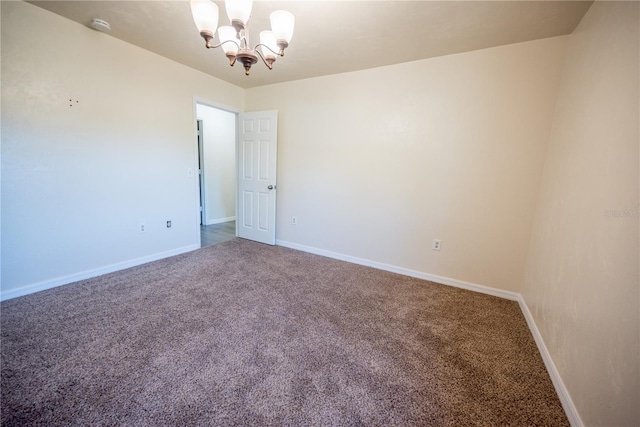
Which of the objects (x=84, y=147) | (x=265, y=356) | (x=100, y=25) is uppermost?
(x=100, y=25)

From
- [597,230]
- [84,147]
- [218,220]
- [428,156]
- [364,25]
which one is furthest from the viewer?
[218,220]

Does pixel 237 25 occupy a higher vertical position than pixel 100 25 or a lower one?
lower

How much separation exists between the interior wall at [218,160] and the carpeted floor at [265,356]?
2670mm

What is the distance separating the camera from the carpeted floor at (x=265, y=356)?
4.29 feet

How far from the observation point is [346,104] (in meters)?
3.22

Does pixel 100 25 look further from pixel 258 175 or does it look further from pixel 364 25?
pixel 364 25

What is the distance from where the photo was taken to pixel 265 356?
169cm

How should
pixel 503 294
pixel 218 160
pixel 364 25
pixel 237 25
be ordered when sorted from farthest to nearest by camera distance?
pixel 218 160 → pixel 503 294 → pixel 364 25 → pixel 237 25

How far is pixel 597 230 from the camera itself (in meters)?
1.37

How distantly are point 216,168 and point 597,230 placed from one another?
17.7 ft

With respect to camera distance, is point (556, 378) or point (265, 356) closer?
point (556, 378)

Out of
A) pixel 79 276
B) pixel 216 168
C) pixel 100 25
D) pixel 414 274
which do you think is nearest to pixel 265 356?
pixel 414 274

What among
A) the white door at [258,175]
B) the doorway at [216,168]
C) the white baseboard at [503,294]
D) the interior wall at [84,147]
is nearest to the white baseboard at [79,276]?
the interior wall at [84,147]

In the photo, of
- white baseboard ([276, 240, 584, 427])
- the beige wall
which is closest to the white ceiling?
the beige wall
